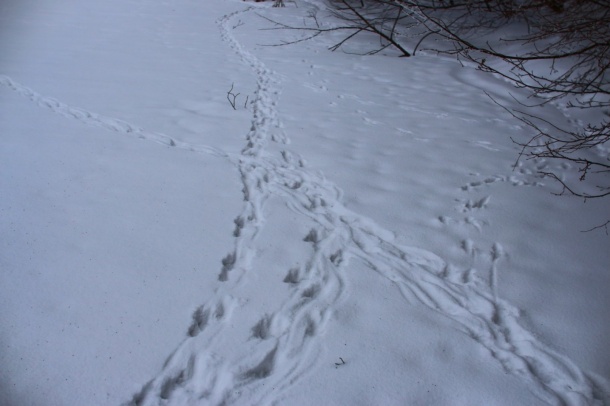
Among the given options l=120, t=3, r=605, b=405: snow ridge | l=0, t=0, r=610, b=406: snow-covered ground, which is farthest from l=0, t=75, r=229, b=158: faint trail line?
l=120, t=3, r=605, b=405: snow ridge

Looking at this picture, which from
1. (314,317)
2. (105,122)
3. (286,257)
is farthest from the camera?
(105,122)

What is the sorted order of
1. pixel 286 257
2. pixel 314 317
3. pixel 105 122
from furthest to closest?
pixel 105 122 < pixel 286 257 < pixel 314 317

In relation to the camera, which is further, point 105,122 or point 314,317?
point 105,122

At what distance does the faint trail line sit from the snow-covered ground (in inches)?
0.9

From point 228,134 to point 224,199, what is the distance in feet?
4.07

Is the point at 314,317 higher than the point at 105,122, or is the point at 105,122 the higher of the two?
the point at 105,122

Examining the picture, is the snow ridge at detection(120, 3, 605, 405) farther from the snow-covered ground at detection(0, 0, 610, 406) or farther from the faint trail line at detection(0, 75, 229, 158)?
the faint trail line at detection(0, 75, 229, 158)

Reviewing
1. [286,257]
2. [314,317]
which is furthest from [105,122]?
[314,317]

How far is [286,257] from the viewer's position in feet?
8.09

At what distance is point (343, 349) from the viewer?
190 cm

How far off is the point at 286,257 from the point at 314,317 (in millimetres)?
503

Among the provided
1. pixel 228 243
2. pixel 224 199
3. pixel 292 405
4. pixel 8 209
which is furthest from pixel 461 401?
pixel 8 209

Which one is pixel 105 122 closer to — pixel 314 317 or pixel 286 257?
pixel 286 257

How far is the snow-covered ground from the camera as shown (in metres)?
1.77
